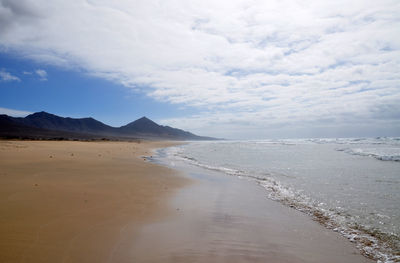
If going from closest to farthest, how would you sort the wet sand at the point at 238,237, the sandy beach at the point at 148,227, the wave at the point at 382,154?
the sandy beach at the point at 148,227 < the wet sand at the point at 238,237 < the wave at the point at 382,154

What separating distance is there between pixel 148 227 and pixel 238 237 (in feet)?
5.93

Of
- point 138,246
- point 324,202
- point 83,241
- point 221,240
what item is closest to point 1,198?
point 83,241

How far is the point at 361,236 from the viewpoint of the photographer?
189 inches

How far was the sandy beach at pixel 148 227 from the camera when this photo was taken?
12.0 ft

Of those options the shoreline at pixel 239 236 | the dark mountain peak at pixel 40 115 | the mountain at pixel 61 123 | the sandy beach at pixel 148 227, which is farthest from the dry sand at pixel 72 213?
the dark mountain peak at pixel 40 115

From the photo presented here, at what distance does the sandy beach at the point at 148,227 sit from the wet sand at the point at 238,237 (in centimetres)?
2

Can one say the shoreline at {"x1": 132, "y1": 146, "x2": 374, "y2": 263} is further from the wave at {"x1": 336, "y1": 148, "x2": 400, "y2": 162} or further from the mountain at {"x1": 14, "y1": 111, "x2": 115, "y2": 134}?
the mountain at {"x1": 14, "y1": 111, "x2": 115, "y2": 134}

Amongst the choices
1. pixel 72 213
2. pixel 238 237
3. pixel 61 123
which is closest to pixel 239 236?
pixel 238 237

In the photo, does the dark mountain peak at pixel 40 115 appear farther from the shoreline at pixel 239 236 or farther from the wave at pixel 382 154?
the shoreline at pixel 239 236

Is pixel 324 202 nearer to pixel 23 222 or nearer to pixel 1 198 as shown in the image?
pixel 23 222

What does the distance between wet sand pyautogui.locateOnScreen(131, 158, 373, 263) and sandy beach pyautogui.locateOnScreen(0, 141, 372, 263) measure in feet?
0.05

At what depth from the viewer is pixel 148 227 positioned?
4750 millimetres

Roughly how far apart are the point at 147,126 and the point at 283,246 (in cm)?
19645

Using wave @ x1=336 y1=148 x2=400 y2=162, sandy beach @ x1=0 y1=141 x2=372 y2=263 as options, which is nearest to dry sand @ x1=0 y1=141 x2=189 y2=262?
sandy beach @ x1=0 y1=141 x2=372 y2=263
